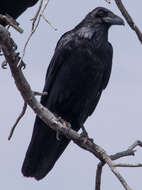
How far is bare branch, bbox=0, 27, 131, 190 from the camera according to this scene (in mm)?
5117

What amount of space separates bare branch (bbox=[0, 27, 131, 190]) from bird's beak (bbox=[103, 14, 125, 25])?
216 cm

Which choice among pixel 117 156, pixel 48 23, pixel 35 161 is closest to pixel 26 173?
pixel 35 161

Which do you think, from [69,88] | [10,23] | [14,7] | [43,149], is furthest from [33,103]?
[43,149]

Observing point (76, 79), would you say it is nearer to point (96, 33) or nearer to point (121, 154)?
point (96, 33)

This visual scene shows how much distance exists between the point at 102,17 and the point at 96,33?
1.29 ft

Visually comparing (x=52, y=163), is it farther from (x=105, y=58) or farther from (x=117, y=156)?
(x=117, y=156)

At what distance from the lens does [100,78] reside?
800 centimetres

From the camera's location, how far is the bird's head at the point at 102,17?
855 cm

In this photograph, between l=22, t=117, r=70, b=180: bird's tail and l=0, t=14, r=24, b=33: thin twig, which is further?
l=22, t=117, r=70, b=180: bird's tail

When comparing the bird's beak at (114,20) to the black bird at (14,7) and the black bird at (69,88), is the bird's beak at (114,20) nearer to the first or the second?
the black bird at (69,88)

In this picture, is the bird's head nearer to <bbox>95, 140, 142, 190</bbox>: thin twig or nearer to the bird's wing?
the bird's wing

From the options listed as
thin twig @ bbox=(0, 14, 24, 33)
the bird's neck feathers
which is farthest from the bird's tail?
thin twig @ bbox=(0, 14, 24, 33)

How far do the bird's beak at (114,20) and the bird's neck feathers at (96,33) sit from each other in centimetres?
11

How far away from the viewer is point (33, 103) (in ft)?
19.2
